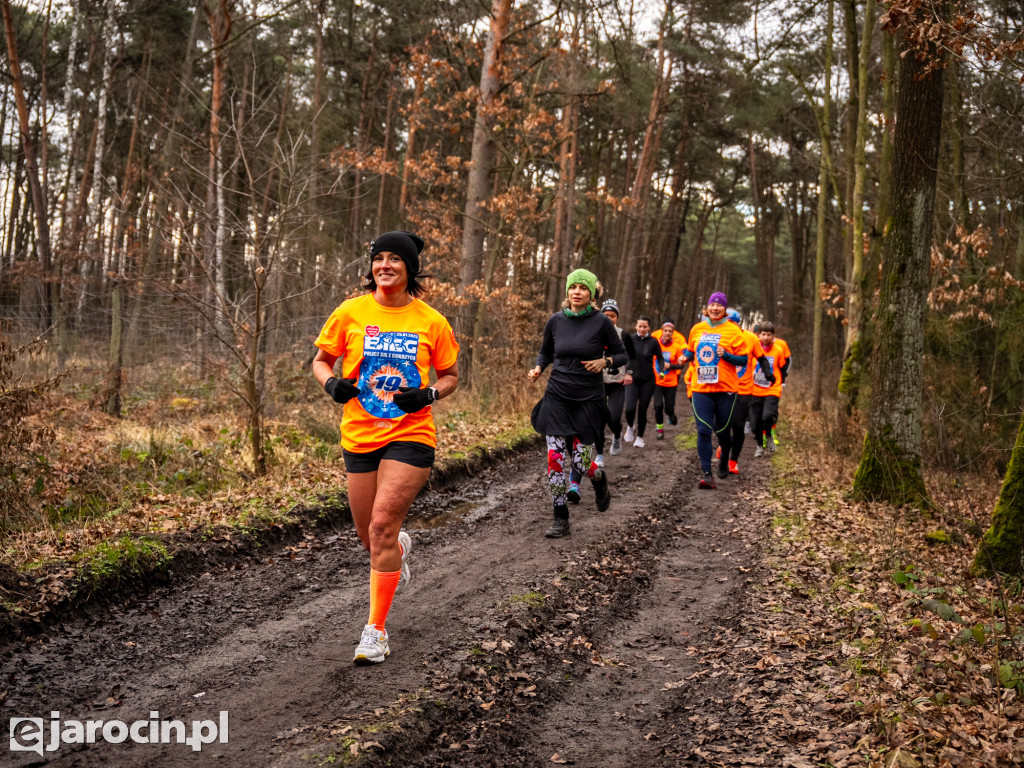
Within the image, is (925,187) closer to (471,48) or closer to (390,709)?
(390,709)

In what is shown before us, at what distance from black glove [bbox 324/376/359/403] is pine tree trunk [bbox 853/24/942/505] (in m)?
6.88

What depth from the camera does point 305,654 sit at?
464 cm

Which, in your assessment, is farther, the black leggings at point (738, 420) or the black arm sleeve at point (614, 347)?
the black leggings at point (738, 420)

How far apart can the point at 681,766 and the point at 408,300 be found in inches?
115

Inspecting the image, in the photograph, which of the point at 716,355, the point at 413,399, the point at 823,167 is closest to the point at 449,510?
the point at 716,355

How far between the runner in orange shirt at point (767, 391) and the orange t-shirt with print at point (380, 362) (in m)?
9.54

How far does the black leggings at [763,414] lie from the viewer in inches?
535

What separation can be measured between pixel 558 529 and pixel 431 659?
10.4 feet

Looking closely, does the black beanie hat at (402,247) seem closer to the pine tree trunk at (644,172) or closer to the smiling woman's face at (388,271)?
the smiling woman's face at (388,271)

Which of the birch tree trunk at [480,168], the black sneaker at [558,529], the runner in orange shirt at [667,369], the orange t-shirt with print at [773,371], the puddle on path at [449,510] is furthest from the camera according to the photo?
the birch tree trunk at [480,168]

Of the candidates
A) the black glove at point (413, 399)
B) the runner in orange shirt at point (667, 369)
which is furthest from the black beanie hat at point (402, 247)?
the runner in orange shirt at point (667, 369)

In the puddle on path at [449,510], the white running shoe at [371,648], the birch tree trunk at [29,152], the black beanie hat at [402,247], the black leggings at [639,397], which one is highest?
the birch tree trunk at [29,152]

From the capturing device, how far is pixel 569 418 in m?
7.62

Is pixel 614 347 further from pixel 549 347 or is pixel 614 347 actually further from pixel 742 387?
pixel 742 387
